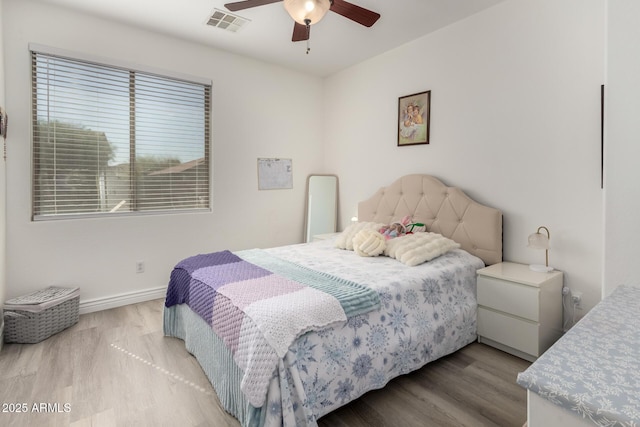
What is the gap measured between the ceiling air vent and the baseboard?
2640 millimetres

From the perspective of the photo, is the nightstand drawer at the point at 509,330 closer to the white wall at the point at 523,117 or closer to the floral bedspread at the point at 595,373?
the white wall at the point at 523,117

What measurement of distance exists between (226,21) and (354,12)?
4.73 ft

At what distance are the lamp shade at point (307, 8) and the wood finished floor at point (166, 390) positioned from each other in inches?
87.9

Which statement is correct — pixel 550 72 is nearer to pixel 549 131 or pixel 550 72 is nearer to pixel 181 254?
pixel 549 131

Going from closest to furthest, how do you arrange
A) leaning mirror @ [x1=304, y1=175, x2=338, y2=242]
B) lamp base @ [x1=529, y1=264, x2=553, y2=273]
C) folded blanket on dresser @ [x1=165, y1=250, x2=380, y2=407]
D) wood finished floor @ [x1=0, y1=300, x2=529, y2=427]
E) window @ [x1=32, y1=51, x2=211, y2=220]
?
folded blanket on dresser @ [x1=165, y1=250, x2=380, y2=407] → wood finished floor @ [x1=0, y1=300, x2=529, y2=427] → lamp base @ [x1=529, y1=264, x2=553, y2=273] → window @ [x1=32, y1=51, x2=211, y2=220] → leaning mirror @ [x1=304, y1=175, x2=338, y2=242]

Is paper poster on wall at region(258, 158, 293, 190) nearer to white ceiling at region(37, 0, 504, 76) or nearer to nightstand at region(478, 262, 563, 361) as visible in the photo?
white ceiling at region(37, 0, 504, 76)

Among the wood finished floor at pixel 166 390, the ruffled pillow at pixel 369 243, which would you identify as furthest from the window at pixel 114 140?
the ruffled pillow at pixel 369 243

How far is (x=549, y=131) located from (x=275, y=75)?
118 inches

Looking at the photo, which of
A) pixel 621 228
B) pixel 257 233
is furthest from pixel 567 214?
pixel 257 233

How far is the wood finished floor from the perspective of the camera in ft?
5.42

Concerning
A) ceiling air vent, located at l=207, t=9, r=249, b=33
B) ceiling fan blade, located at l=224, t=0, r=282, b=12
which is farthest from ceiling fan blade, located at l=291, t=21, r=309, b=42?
ceiling air vent, located at l=207, t=9, r=249, b=33

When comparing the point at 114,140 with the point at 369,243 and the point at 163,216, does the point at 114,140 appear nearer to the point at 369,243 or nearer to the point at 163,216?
the point at 163,216

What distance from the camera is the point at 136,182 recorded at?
3.23 m

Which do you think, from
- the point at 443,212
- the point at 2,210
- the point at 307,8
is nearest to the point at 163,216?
the point at 2,210
